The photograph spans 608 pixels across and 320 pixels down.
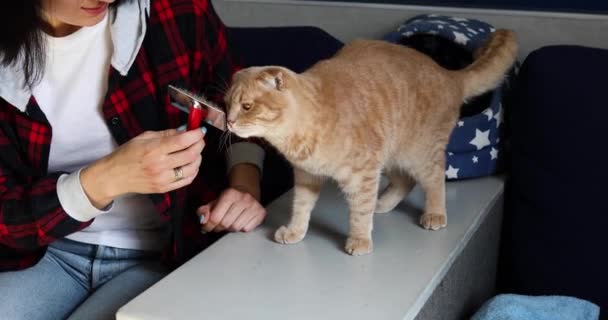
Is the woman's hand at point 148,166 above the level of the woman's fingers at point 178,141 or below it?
below

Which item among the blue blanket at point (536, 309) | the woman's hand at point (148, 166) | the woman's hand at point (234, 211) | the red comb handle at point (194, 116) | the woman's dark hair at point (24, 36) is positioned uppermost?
the woman's dark hair at point (24, 36)

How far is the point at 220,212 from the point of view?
3.86ft

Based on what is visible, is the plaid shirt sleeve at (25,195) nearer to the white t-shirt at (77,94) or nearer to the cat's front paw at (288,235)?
the white t-shirt at (77,94)

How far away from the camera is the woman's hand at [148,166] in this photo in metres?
0.98

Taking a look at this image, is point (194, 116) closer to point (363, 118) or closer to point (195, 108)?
point (195, 108)

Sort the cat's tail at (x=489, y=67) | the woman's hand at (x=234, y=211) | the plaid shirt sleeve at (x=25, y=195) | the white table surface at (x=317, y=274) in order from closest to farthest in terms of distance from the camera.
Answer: the white table surface at (x=317, y=274)
the plaid shirt sleeve at (x=25, y=195)
the woman's hand at (x=234, y=211)
the cat's tail at (x=489, y=67)

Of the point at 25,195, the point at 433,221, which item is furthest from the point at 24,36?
the point at 433,221

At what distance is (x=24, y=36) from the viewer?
112cm

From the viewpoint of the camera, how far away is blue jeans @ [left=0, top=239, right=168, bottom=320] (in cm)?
115

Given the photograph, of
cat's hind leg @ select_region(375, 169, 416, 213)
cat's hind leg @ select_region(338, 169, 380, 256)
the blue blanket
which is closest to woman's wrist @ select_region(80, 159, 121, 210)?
cat's hind leg @ select_region(338, 169, 380, 256)

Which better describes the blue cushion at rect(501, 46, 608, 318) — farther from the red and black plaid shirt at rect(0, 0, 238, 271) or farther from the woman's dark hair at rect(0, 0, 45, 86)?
the woman's dark hair at rect(0, 0, 45, 86)

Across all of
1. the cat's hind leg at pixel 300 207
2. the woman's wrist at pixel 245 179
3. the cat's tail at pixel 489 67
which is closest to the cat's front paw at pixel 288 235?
the cat's hind leg at pixel 300 207

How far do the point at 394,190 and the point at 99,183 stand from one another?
0.52 m

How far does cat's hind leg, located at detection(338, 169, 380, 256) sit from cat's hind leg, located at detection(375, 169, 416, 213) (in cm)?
15
